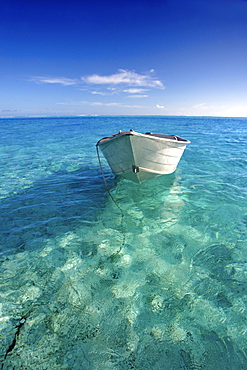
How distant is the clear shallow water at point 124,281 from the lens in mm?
2516

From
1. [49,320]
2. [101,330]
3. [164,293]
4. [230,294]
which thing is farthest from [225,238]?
[49,320]

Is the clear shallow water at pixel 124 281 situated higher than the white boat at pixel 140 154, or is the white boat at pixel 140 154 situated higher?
the white boat at pixel 140 154

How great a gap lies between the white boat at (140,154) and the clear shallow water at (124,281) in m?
1.09

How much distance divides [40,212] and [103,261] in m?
3.23

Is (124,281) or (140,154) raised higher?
(140,154)

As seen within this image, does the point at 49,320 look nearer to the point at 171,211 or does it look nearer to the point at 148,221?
the point at 148,221

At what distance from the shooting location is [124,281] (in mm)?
3584

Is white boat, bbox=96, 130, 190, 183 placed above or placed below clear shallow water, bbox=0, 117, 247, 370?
above

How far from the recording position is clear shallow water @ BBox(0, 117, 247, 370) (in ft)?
8.25

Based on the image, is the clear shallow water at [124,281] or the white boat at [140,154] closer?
the clear shallow water at [124,281]

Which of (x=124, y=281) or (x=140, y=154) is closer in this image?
(x=124, y=281)

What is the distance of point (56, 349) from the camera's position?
8.30ft

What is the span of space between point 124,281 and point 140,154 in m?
4.08

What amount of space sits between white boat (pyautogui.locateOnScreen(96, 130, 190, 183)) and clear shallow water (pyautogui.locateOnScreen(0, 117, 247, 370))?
1.09 m
